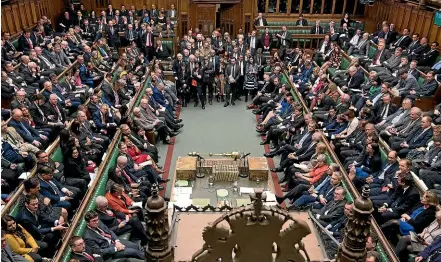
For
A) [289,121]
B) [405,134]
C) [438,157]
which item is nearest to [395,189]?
[438,157]

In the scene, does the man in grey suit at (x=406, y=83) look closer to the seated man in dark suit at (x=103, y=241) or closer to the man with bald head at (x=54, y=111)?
the seated man in dark suit at (x=103, y=241)

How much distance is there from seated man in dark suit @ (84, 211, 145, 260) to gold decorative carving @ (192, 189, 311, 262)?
2.86 metres

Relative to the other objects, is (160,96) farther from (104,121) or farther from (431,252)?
(431,252)

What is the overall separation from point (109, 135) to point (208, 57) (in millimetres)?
3838

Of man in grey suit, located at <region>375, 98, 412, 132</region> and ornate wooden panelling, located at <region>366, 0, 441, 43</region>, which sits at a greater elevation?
ornate wooden panelling, located at <region>366, 0, 441, 43</region>

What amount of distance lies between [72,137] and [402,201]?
4569 millimetres

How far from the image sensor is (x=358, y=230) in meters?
1.78

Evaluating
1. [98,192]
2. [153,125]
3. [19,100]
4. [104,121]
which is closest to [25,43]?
[19,100]

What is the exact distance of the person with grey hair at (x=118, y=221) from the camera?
15.3 feet

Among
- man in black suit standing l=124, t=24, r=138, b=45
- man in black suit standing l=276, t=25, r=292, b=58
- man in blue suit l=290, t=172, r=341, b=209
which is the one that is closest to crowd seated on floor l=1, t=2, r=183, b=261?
man in black suit standing l=124, t=24, r=138, b=45

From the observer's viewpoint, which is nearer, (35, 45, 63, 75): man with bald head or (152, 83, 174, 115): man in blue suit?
(152, 83, 174, 115): man in blue suit

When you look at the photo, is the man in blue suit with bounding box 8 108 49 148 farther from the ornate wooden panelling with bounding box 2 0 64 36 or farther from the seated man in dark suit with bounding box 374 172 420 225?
the ornate wooden panelling with bounding box 2 0 64 36

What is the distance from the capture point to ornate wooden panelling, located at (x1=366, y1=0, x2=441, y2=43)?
415 inches

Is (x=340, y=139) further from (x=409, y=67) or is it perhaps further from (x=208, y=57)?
(x=208, y=57)
